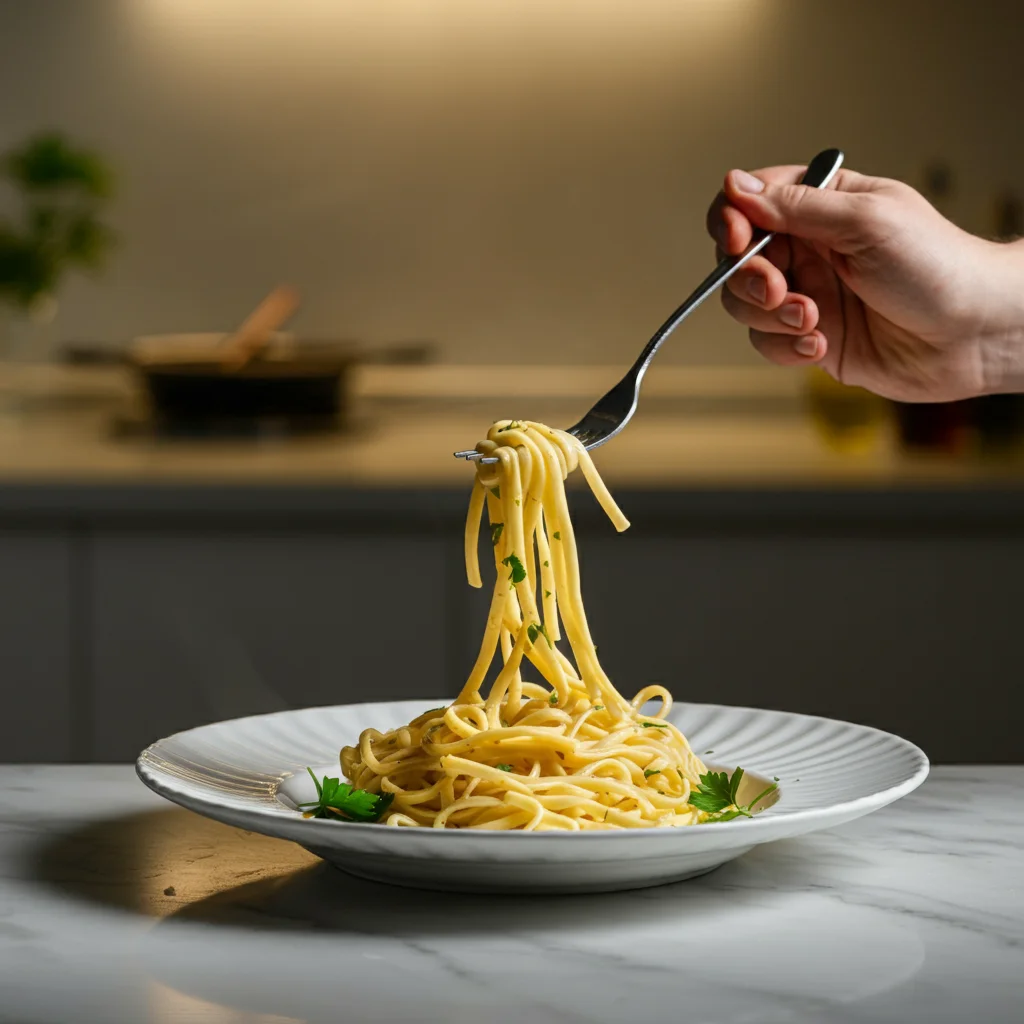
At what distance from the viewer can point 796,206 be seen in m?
1.28

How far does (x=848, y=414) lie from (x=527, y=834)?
1959 millimetres

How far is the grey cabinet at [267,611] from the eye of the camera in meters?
2.08

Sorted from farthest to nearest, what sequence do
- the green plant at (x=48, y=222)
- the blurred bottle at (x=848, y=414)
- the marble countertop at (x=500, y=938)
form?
the green plant at (x=48, y=222) → the blurred bottle at (x=848, y=414) → the marble countertop at (x=500, y=938)

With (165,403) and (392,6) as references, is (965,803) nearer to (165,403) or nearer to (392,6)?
(165,403)

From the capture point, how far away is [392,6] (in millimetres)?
2645

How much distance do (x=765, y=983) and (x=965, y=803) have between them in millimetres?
405

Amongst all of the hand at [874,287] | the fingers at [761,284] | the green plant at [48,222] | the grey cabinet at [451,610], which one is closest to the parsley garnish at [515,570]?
the hand at [874,287]

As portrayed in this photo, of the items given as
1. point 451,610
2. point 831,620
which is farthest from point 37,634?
point 831,620

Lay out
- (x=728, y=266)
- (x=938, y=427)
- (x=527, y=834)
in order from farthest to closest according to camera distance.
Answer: (x=938, y=427)
(x=728, y=266)
(x=527, y=834)

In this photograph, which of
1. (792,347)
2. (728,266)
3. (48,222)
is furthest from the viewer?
(48,222)

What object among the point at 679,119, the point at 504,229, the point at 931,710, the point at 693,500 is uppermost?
the point at 679,119

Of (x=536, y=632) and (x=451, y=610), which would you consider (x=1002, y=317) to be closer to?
(x=536, y=632)

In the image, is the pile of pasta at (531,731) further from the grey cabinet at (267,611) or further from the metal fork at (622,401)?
the grey cabinet at (267,611)

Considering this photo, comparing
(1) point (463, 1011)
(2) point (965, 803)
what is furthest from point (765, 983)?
(2) point (965, 803)
